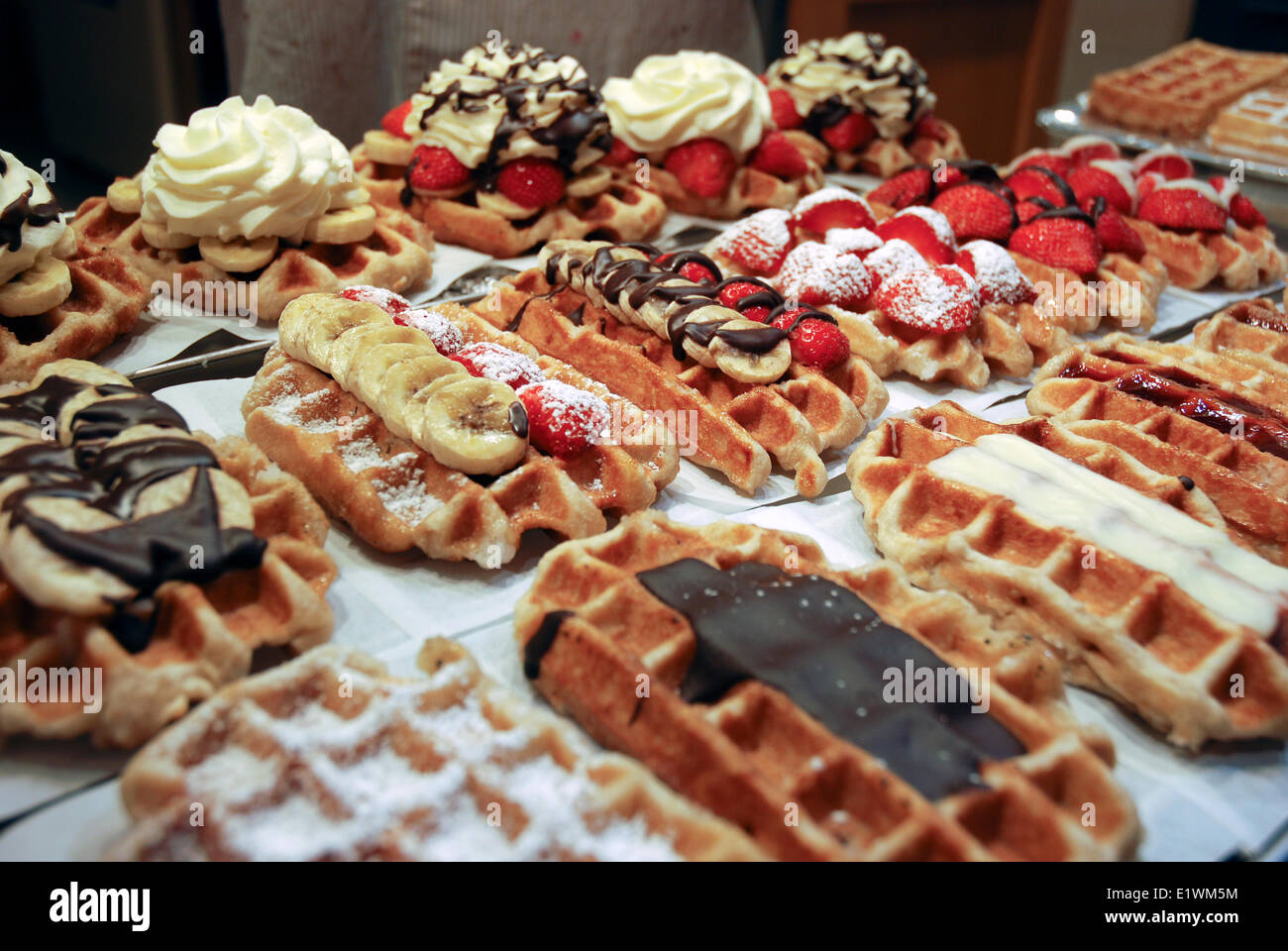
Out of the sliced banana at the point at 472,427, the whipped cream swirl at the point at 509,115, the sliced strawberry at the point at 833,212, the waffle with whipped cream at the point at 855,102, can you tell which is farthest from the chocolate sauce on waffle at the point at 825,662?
the waffle with whipped cream at the point at 855,102

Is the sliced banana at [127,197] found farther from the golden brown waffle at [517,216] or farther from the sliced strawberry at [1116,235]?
the sliced strawberry at [1116,235]

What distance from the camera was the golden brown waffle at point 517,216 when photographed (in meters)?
4.00

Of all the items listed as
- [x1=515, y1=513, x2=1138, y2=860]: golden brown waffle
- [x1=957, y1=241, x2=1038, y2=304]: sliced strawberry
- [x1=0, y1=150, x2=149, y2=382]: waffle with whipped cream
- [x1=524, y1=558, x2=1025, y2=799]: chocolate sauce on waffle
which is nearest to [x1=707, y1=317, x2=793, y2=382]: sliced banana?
[x1=515, y1=513, x2=1138, y2=860]: golden brown waffle

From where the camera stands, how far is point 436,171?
4027 mm

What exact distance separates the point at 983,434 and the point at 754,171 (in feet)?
7.70

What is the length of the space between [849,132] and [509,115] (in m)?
2.00

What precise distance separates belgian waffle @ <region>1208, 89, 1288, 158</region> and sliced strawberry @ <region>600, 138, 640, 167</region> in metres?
3.52

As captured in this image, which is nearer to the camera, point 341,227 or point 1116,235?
point 341,227

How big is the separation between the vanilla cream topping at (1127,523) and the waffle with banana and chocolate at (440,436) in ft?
2.57

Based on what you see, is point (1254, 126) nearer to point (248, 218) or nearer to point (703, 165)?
point (703, 165)

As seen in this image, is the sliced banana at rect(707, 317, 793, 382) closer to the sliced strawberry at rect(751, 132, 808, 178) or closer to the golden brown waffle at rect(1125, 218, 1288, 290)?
the sliced strawberry at rect(751, 132, 808, 178)

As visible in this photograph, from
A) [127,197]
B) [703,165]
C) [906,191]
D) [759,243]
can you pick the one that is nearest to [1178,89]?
[906,191]
